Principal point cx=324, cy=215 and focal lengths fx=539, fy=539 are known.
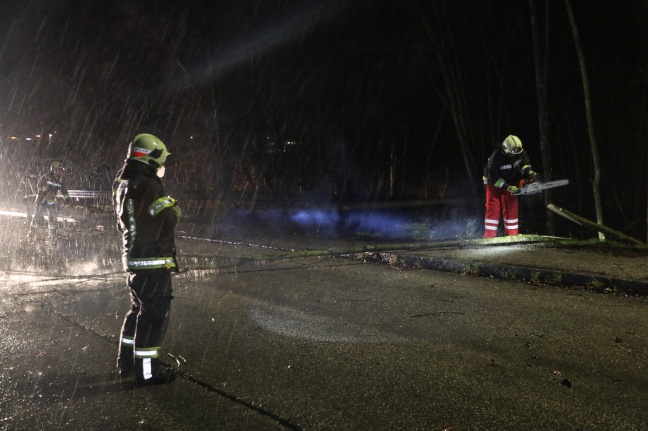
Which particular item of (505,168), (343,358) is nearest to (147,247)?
(343,358)

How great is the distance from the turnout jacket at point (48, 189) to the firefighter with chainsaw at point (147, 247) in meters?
12.9

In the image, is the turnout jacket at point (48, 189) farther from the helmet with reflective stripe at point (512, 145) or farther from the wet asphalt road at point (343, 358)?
the helmet with reflective stripe at point (512, 145)

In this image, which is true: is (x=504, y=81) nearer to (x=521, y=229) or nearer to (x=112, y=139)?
(x=521, y=229)

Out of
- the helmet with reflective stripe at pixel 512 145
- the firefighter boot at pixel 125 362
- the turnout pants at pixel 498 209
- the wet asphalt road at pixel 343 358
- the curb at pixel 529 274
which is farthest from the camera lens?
the turnout pants at pixel 498 209

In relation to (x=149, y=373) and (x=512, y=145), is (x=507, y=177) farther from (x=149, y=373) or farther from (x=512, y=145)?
(x=149, y=373)

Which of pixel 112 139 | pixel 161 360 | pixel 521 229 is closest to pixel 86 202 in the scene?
pixel 112 139

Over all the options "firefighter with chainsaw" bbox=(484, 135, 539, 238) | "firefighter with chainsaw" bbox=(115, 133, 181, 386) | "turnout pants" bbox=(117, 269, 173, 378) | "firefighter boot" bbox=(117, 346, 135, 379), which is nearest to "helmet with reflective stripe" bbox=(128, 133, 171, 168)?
"firefighter with chainsaw" bbox=(115, 133, 181, 386)

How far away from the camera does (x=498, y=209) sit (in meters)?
10.3

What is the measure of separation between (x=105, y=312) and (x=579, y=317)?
5.10 meters

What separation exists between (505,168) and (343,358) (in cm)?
672

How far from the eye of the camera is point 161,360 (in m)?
4.47

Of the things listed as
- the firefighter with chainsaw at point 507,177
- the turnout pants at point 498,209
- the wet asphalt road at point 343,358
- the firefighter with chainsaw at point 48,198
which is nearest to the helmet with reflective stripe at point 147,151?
the wet asphalt road at point 343,358

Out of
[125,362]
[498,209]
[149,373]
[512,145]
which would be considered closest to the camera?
[149,373]

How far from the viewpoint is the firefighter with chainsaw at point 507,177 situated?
9.94 meters
